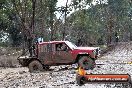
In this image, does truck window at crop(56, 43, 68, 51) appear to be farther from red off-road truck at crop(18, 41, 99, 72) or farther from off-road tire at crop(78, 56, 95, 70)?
off-road tire at crop(78, 56, 95, 70)

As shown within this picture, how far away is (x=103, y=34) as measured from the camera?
264ft

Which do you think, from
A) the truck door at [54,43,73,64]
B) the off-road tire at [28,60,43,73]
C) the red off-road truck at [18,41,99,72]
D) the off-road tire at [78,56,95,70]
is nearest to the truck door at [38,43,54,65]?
the red off-road truck at [18,41,99,72]

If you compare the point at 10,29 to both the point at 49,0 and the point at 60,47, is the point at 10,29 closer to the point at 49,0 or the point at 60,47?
the point at 49,0

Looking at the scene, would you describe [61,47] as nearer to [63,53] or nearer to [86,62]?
[63,53]

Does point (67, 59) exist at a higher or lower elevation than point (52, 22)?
lower

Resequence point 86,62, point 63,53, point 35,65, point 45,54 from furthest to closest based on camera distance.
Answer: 1. point 35,65
2. point 45,54
3. point 63,53
4. point 86,62

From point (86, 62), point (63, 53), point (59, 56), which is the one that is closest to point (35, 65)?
point (59, 56)

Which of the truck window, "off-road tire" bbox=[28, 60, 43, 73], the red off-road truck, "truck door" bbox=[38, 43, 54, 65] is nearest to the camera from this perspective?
the red off-road truck

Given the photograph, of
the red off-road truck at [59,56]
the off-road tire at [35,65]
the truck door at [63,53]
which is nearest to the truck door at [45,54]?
the red off-road truck at [59,56]

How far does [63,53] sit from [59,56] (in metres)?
0.33

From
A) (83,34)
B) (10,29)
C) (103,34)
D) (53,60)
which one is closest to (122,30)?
(103,34)

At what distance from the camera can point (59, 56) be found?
81.9ft

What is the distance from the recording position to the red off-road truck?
79.8 ft

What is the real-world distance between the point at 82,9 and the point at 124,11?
38432mm
